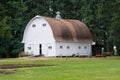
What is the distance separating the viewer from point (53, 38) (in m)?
61.2

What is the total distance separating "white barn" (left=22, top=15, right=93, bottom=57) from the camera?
61.8 metres

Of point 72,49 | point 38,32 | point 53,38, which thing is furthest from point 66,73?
point 72,49

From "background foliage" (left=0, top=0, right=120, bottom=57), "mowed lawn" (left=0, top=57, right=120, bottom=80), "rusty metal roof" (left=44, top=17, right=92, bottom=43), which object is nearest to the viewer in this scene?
"mowed lawn" (left=0, top=57, right=120, bottom=80)

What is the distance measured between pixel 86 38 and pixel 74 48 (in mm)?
4104

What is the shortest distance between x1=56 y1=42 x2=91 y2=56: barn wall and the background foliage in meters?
3.92

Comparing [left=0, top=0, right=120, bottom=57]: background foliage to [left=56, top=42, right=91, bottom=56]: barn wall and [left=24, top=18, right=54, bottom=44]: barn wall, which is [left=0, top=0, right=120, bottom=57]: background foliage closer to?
[left=24, top=18, right=54, bottom=44]: barn wall

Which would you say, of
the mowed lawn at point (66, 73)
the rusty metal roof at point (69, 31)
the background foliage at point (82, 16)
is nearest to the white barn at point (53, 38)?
the rusty metal roof at point (69, 31)

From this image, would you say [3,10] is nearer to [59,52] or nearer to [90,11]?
[59,52]

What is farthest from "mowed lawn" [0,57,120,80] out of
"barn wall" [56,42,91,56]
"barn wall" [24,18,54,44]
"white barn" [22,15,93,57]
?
"barn wall" [56,42,91,56]

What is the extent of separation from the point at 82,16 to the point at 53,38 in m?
14.2

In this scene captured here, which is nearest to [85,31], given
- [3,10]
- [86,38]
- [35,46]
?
[86,38]

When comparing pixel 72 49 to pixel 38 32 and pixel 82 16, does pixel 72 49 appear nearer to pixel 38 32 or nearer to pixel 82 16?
pixel 38 32

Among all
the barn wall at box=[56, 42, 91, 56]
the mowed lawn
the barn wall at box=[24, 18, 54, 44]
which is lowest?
the mowed lawn

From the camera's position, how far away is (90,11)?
6631cm
